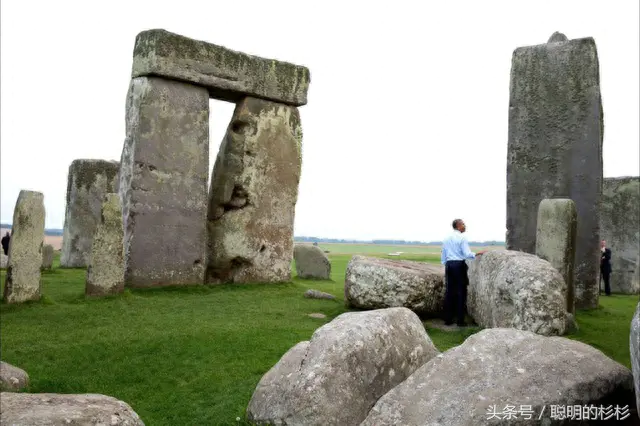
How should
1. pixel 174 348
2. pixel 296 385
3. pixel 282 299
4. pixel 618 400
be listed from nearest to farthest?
1. pixel 618 400
2. pixel 296 385
3. pixel 174 348
4. pixel 282 299

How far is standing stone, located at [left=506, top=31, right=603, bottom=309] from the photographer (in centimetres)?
1188

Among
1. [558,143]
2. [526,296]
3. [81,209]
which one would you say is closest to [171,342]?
[526,296]

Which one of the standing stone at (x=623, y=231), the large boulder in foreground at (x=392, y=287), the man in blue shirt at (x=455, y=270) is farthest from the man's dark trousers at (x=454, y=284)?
the standing stone at (x=623, y=231)

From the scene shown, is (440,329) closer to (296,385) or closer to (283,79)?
(296,385)

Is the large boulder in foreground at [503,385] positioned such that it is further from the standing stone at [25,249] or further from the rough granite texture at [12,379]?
the standing stone at [25,249]

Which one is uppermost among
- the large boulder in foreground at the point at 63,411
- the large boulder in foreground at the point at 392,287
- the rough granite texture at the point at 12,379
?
the large boulder in foreground at the point at 392,287

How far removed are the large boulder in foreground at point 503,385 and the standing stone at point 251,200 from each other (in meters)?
9.44

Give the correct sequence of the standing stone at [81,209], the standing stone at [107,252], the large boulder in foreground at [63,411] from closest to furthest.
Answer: the large boulder in foreground at [63,411] < the standing stone at [107,252] < the standing stone at [81,209]

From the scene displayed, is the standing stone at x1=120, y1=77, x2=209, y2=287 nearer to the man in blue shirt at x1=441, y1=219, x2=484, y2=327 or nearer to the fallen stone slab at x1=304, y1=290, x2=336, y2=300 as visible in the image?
the fallen stone slab at x1=304, y1=290, x2=336, y2=300

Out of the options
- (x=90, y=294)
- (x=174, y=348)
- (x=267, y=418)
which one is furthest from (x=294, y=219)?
(x=267, y=418)

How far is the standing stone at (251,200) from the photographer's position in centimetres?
1356

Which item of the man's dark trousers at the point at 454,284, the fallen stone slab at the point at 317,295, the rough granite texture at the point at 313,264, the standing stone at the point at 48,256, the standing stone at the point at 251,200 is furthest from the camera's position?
the rough granite texture at the point at 313,264

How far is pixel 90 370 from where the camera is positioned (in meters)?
6.87

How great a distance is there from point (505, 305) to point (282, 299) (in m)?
4.88
